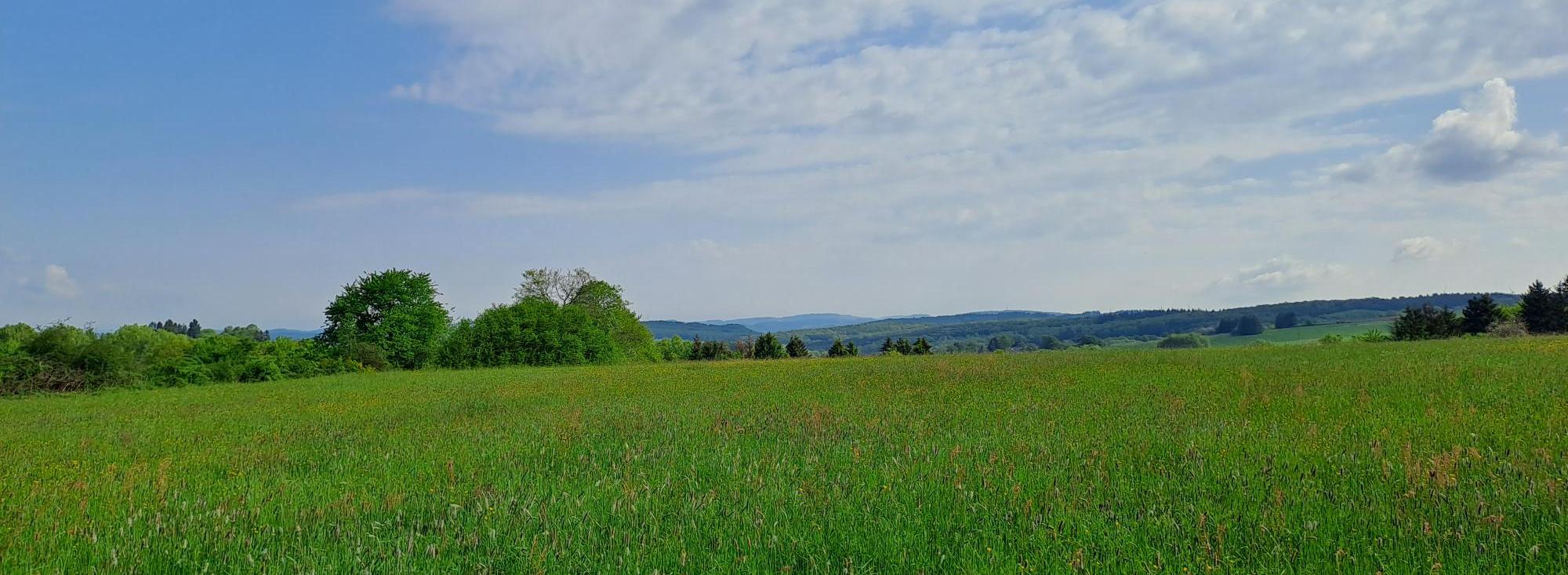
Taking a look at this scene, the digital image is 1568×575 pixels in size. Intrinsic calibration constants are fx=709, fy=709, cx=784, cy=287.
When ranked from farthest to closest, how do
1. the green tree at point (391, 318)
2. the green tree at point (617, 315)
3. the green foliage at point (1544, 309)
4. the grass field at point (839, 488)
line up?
1. the green tree at point (617, 315)
2. the green foliage at point (1544, 309)
3. the green tree at point (391, 318)
4. the grass field at point (839, 488)

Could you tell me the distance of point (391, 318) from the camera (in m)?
39.9

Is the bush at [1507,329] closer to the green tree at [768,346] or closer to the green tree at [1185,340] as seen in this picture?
the green tree at [1185,340]

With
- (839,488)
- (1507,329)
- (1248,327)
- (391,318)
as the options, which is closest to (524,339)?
(391,318)

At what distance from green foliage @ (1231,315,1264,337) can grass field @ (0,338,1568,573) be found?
130794mm

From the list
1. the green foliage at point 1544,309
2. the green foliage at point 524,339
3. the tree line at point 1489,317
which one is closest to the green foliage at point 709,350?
the green foliage at point 524,339

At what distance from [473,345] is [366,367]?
7.17 meters

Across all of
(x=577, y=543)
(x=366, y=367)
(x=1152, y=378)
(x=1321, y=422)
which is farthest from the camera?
(x=366, y=367)

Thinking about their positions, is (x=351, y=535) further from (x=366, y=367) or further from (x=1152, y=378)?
(x=366, y=367)

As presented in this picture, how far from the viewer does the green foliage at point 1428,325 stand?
55250 millimetres

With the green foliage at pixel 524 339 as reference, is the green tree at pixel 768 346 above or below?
below

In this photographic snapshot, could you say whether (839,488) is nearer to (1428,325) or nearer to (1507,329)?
(1507,329)

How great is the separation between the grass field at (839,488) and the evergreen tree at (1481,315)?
5707 cm

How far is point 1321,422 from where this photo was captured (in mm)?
8789

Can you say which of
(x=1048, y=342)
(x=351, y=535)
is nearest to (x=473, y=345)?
(x=351, y=535)
